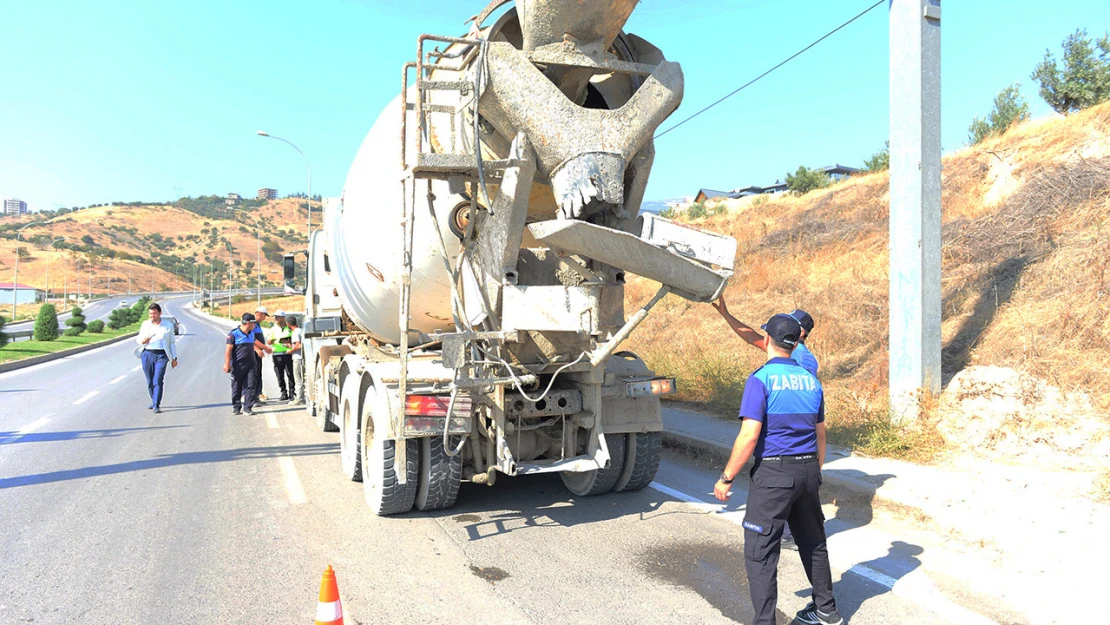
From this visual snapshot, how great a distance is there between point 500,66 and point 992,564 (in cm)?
457

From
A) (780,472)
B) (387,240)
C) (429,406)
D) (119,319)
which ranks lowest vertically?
(780,472)

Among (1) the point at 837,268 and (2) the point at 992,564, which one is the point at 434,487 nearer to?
(2) the point at 992,564

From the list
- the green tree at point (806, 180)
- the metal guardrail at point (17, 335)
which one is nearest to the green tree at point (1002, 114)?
the green tree at point (806, 180)

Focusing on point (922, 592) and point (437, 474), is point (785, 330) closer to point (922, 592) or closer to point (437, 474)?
point (922, 592)

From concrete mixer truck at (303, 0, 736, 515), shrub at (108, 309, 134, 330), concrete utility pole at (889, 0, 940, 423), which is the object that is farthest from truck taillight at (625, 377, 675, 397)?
shrub at (108, 309, 134, 330)

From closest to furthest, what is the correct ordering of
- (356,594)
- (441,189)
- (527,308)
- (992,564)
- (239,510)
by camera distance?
(356,594) → (992,564) → (527,308) → (441,189) → (239,510)

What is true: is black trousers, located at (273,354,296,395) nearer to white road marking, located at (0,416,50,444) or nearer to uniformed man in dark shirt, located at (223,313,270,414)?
uniformed man in dark shirt, located at (223,313,270,414)

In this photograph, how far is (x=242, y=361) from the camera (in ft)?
38.2

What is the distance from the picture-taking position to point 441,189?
18.4 feet

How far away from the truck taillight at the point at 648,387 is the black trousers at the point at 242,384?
8.14 m

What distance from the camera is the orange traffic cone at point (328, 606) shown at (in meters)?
2.90

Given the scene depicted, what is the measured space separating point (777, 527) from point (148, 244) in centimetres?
16430

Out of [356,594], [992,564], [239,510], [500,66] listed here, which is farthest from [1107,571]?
[239,510]

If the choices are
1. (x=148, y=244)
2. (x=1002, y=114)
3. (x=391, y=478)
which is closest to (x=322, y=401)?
(x=391, y=478)
